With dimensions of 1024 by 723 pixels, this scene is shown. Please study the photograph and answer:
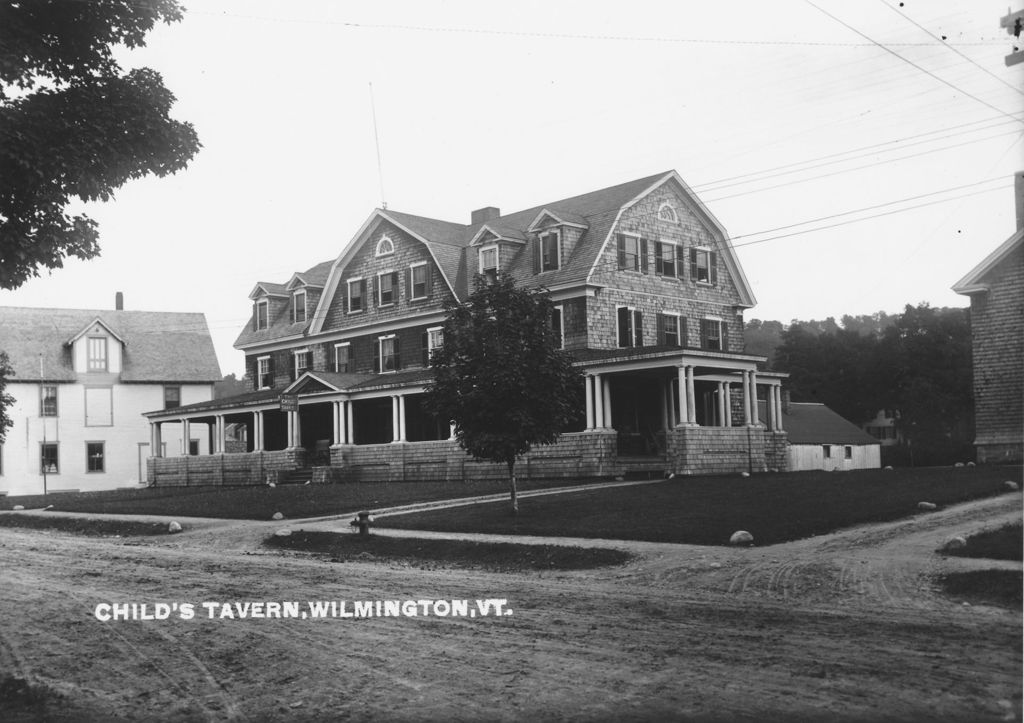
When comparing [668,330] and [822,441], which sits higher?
[668,330]

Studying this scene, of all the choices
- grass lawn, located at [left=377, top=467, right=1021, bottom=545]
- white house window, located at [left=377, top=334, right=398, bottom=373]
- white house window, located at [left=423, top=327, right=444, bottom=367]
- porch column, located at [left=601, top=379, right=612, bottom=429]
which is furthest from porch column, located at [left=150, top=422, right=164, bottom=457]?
grass lawn, located at [left=377, top=467, right=1021, bottom=545]

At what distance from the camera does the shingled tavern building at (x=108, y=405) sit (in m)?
35.6

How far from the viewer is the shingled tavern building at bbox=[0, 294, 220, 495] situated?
35.6 m

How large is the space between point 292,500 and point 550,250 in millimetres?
11444

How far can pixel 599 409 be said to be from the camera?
27.0 m

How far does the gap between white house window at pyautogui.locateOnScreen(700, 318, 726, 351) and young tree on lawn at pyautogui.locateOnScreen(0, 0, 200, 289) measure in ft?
78.9

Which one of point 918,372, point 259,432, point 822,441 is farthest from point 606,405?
point 259,432

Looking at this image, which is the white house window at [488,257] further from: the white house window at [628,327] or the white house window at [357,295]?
the white house window at [357,295]

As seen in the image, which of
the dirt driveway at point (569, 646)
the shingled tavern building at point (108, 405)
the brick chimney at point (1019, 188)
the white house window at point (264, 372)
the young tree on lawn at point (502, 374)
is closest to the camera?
the dirt driveway at point (569, 646)

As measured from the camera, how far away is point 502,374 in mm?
17953

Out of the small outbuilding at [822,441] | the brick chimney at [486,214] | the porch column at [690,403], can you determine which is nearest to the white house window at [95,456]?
the brick chimney at [486,214]

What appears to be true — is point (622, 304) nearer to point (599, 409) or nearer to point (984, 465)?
point (599, 409)

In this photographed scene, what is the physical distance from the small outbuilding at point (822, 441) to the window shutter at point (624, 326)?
254 inches

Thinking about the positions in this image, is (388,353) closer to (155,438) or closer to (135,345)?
(135,345)
